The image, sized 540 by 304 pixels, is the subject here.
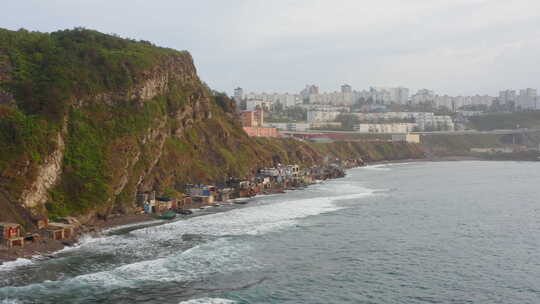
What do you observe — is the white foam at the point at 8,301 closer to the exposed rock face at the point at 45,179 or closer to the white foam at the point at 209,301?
the white foam at the point at 209,301

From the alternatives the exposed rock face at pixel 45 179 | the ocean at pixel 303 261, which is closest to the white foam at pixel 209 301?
the ocean at pixel 303 261

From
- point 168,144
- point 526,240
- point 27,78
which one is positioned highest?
point 27,78

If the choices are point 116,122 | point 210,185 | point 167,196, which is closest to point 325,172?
point 210,185

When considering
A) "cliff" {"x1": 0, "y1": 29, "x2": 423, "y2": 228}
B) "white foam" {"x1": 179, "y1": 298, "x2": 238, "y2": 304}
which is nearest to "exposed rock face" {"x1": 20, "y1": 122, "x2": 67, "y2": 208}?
"cliff" {"x1": 0, "y1": 29, "x2": 423, "y2": 228}

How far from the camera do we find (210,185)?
6250 centimetres

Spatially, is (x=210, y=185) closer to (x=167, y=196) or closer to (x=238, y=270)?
(x=167, y=196)

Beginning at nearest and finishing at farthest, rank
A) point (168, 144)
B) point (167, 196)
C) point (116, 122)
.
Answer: point (116, 122), point (167, 196), point (168, 144)

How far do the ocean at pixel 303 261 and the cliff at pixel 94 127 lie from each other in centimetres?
551

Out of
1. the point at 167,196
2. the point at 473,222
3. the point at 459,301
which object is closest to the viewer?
the point at 459,301

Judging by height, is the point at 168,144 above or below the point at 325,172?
above

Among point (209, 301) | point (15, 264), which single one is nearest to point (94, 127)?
point (15, 264)

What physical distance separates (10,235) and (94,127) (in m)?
16.6

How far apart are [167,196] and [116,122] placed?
968 cm

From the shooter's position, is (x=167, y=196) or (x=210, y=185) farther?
(x=210, y=185)
